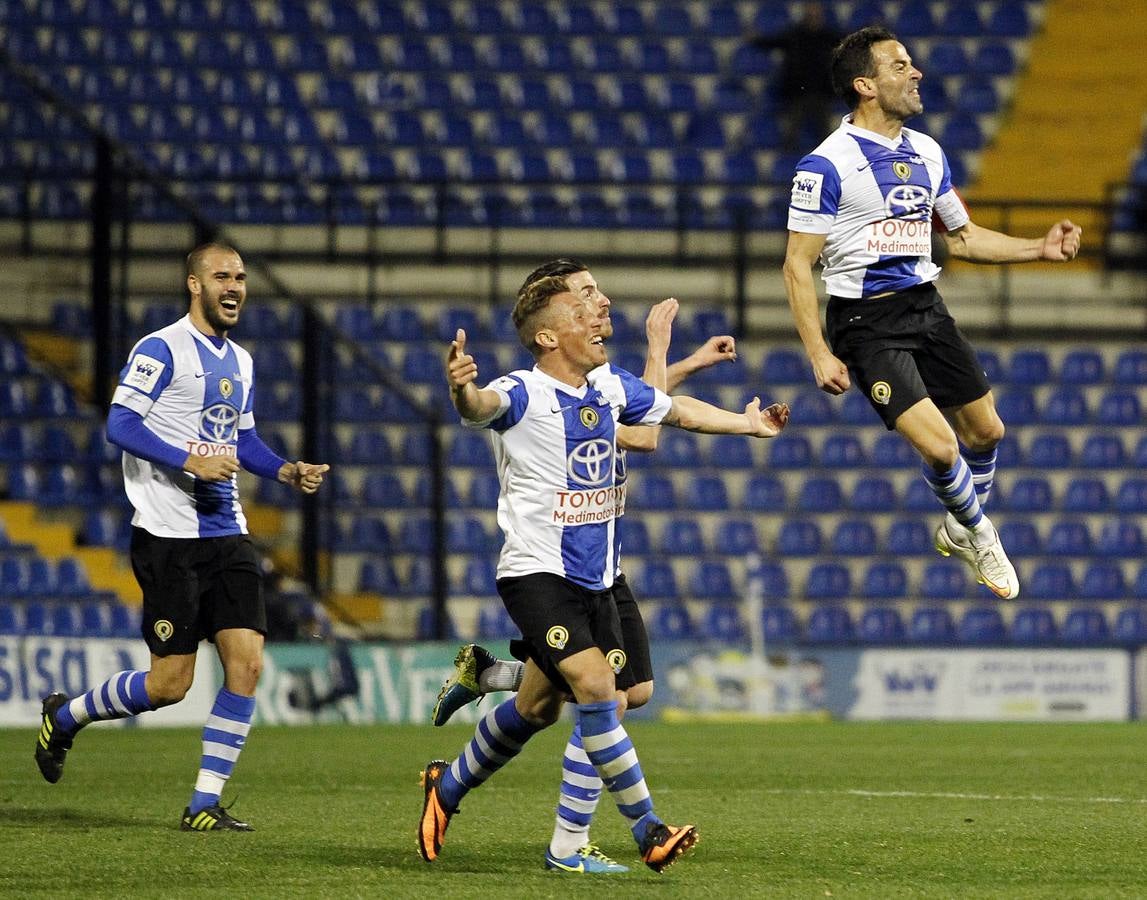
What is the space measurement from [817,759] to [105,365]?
307 inches

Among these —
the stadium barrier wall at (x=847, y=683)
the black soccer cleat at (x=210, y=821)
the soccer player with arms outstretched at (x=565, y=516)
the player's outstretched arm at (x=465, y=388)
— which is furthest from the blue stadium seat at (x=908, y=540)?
the player's outstretched arm at (x=465, y=388)

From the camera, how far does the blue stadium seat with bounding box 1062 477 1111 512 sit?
62.7ft

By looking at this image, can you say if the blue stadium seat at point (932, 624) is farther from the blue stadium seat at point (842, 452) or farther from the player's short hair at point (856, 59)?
the player's short hair at point (856, 59)

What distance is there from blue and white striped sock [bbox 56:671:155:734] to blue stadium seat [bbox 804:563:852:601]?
1092 centimetres

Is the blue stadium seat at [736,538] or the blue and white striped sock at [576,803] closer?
the blue and white striped sock at [576,803]

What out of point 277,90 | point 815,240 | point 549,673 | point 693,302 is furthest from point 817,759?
point 277,90

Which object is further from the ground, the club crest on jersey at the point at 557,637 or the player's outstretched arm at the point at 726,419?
the player's outstretched arm at the point at 726,419

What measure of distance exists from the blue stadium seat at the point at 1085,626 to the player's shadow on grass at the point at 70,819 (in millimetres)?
11768

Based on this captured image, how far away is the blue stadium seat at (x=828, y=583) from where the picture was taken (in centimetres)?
1831

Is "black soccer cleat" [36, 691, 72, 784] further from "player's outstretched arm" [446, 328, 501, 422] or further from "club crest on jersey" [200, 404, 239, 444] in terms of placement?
"player's outstretched arm" [446, 328, 501, 422]

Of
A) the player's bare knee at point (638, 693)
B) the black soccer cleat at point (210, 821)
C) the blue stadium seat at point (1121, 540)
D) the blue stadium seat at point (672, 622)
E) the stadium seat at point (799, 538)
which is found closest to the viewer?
the player's bare knee at point (638, 693)

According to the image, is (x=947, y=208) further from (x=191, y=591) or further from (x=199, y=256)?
(x=191, y=591)

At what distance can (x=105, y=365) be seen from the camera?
665 inches

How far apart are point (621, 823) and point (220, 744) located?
1663 millimetres
